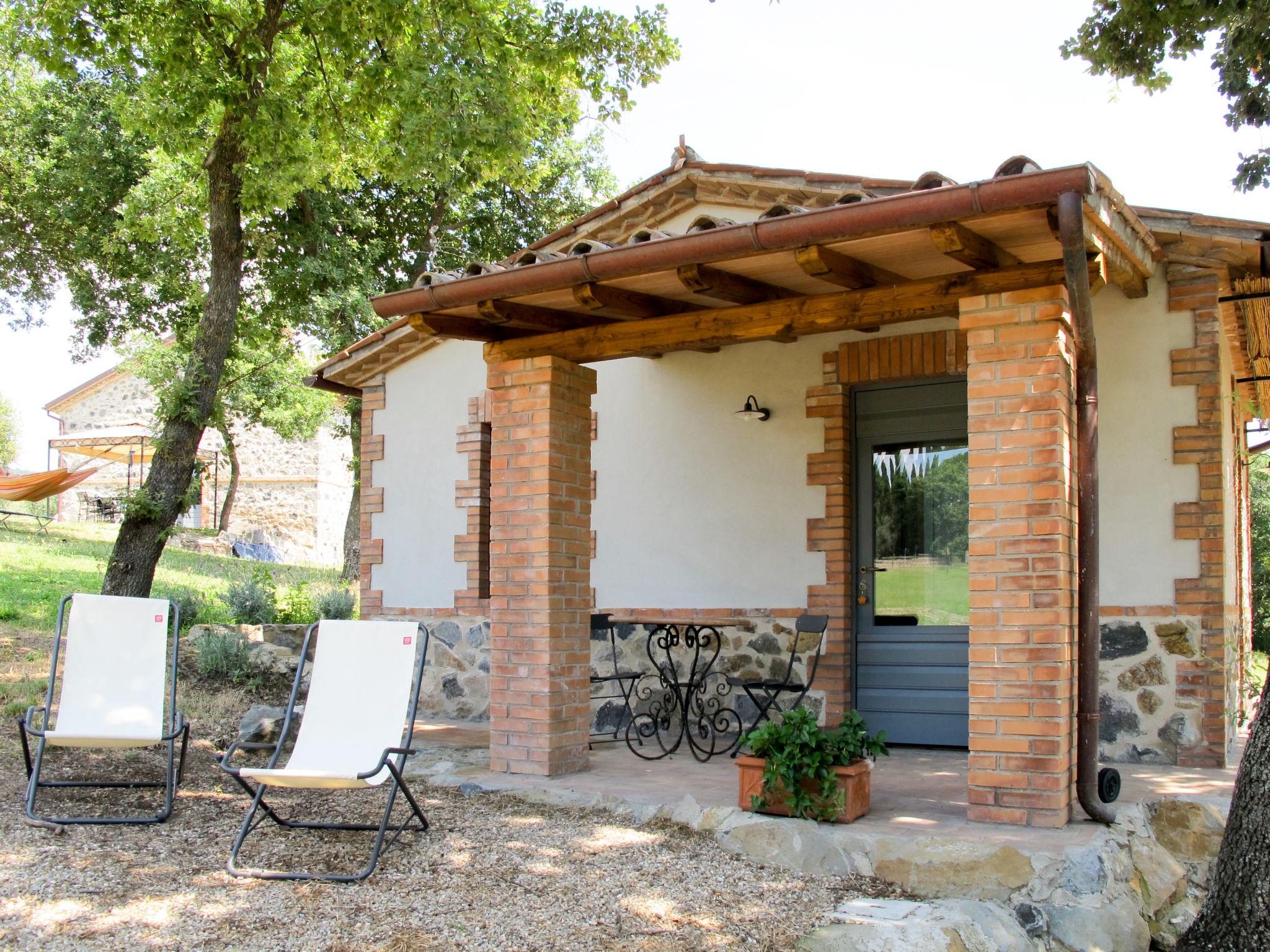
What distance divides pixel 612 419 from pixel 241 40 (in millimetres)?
4035

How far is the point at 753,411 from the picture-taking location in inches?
292

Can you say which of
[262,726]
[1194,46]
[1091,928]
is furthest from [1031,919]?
[1194,46]

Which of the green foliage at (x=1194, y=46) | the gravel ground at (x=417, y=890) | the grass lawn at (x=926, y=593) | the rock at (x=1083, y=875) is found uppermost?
the green foliage at (x=1194, y=46)

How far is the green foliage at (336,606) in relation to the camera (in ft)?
34.6

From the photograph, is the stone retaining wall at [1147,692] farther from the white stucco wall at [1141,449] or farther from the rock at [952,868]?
the rock at [952,868]

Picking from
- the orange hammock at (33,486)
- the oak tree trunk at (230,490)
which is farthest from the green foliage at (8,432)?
the orange hammock at (33,486)

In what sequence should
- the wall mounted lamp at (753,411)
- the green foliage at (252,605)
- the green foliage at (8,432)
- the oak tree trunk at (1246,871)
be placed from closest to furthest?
the oak tree trunk at (1246,871) < the wall mounted lamp at (753,411) < the green foliage at (252,605) < the green foliage at (8,432)

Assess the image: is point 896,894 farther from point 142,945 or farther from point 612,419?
point 612,419

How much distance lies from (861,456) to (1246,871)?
382 cm

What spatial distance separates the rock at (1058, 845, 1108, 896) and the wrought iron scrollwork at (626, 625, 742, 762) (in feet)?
9.60

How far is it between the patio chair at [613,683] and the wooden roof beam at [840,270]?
2.89m

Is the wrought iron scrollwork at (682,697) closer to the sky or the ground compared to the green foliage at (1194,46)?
closer to the ground

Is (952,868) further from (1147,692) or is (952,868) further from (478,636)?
(478,636)

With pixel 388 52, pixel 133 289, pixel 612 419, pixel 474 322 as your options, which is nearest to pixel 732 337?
pixel 474 322
